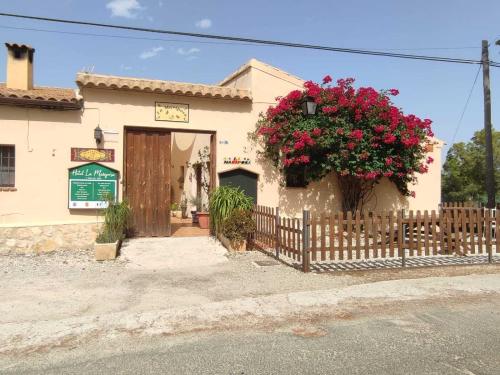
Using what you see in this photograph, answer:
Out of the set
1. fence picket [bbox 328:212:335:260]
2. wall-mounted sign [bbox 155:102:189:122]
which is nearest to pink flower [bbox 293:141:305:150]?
wall-mounted sign [bbox 155:102:189:122]

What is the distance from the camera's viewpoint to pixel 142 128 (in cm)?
1037

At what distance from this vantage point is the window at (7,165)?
30.7 feet

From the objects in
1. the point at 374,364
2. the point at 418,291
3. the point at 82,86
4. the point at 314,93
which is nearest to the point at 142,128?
the point at 82,86

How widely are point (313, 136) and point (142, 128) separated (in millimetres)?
4380

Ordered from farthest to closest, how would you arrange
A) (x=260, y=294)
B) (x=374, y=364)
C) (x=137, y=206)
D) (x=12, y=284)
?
(x=137, y=206) < (x=12, y=284) < (x=260, y=294) < (x=374, y=364)

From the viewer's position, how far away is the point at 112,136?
9.99 m

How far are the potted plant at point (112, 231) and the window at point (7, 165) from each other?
2280 millimetres

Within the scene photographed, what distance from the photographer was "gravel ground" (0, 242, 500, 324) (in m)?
5.46

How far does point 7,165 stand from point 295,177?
7293 mm

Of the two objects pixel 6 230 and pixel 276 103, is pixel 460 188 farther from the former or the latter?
pixel 6 230

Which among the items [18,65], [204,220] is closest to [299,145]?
[204,220]

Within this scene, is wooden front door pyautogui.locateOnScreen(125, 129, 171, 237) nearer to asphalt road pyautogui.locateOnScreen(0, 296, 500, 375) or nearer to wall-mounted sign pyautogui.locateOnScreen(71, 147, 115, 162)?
wall-mounted sign pyautogui.locateOnScreen(71, 147, 115, 162)

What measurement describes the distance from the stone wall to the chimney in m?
3.56

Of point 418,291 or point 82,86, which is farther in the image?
point 82,86
